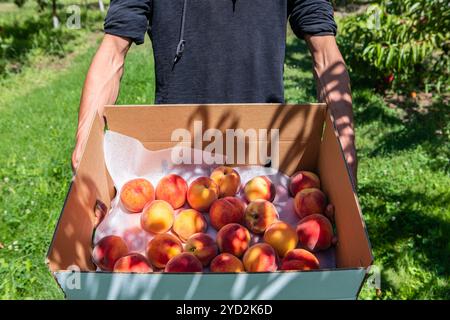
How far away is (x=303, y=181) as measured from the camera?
151cm

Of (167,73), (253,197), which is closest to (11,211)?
(167,73)

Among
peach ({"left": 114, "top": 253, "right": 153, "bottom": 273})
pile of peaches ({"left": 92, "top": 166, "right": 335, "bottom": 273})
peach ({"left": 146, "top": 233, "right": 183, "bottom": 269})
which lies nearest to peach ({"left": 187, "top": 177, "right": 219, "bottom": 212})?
pile of peaches ({"left": 92, "top": 166, "right": 335, "bottom": 273})

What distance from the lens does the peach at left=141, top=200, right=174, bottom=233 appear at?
1390 millimetres

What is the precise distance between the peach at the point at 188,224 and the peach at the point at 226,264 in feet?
0.54

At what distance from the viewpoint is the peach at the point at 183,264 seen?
3.95 ft

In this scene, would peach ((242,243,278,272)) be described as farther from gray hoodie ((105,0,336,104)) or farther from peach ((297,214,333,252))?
gray hoodie ((105,0,336,104))

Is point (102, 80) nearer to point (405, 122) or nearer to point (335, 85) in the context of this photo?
point (335, 85)

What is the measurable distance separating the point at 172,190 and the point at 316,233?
1.67 ft

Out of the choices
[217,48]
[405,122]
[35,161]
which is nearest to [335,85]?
[217,48]

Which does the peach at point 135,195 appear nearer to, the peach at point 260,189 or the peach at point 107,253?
the peach at point 107,253

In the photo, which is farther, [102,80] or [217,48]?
[217,48]

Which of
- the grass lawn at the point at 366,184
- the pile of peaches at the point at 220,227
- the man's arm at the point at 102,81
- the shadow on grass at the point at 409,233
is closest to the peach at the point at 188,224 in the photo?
the pile of peaches at the point at 220,227
